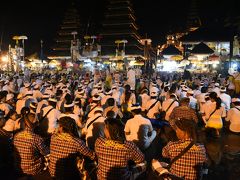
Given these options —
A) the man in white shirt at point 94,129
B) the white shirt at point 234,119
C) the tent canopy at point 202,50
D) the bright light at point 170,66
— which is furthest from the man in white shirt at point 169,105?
the bright light at point 170,66

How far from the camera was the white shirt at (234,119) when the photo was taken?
393 inches

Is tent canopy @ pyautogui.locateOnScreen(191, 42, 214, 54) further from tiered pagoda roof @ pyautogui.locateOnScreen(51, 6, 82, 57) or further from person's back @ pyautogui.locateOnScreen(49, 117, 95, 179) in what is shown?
tiered pagoda roof @ pyautogui.locateOnScreen(51, 6, 82, 57)

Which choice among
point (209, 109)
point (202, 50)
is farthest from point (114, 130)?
point (202, 50)

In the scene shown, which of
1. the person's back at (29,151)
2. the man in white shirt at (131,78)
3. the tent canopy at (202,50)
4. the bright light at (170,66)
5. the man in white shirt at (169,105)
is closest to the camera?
the person's back at (29,151)

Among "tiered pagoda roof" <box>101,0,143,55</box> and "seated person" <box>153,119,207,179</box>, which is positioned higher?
"tiered pagoda roof" <box>101,0,143,55</box>

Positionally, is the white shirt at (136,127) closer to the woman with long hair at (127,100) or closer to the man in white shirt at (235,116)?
the man in white shirt at (235,116)

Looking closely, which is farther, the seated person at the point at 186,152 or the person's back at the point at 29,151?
the person's back at the point at 29,151

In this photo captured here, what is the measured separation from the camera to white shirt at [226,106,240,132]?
9.99 metres

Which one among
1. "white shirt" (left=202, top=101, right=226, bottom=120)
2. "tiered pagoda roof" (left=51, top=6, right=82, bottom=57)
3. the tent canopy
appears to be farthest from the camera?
"tiered pagoda roof" (left=51, top=6, right=82, bottom=57)

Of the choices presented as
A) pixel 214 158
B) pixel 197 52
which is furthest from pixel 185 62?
pixel 214 158

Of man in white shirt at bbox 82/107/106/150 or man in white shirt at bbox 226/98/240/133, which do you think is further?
man in white shirt at bbox 226/98/240/133

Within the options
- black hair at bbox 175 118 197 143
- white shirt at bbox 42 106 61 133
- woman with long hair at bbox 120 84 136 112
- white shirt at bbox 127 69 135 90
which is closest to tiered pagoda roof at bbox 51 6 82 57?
white shirt at bbox 127 69 135 90

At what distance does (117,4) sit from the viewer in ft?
182

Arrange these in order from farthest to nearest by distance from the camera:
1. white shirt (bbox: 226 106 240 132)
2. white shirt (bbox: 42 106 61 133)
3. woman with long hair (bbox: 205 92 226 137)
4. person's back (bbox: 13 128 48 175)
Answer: white shirt (bbox: 226 106 240 132), woman with long hair (bbox: 205 92 226 137), white shirt (bbox: 42 106 61 133), person's back (bbox: 13 128 48 175)
